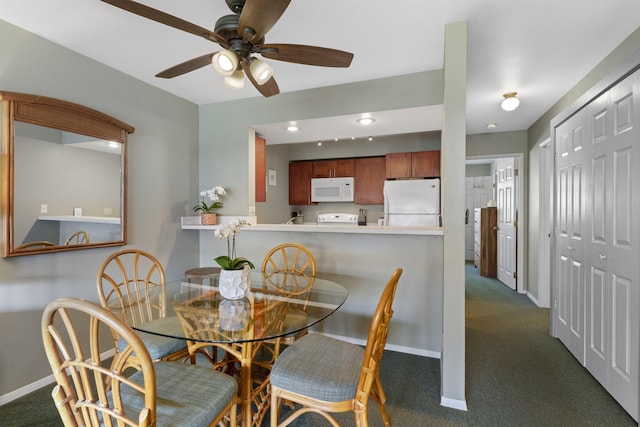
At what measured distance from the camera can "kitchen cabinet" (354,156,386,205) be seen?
461 centimetres

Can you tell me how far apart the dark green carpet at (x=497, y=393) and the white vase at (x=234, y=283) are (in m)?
0.79

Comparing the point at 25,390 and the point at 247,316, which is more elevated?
the point at 247,316

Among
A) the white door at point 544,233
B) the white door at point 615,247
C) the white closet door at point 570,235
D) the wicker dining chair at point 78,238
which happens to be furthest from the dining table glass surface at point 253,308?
the white door at point 544,233

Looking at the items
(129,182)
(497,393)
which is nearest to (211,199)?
(129,182)

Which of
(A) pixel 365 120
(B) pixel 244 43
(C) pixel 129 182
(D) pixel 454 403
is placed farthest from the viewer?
(A) pixel 365 120

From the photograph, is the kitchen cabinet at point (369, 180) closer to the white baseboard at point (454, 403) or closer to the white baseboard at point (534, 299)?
the white baseboard at point (534, 299)

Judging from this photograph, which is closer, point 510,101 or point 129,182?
point 129,182

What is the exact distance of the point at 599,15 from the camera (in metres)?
1.82

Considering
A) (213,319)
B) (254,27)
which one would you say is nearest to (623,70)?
(254,27)

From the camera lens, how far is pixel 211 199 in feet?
A: 10.5

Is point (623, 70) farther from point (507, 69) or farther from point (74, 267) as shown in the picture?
point (74, 267)

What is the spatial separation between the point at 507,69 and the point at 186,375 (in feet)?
10.1

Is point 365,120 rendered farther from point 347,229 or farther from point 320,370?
point 320,370

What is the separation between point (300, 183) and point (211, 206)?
6.68 ft
